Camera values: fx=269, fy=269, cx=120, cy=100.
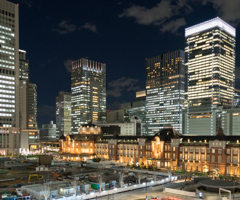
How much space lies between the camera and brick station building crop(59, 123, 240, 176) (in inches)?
3947

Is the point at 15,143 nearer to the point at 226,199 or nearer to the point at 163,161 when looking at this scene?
the point at 163,161

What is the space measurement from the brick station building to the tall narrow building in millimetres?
46040

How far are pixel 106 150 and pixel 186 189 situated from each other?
83.1 metres

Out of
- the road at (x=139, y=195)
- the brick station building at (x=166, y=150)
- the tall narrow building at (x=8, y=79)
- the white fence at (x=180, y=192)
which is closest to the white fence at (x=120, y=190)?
the road at (x=139, y=195)

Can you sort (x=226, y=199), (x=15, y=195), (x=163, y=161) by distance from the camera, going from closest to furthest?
(x=226, y=199), (x=15, y=195), (x=163, y=161)

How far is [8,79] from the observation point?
629 ft

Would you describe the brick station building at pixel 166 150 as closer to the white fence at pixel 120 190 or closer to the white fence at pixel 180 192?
the white fence at pixel 120 190

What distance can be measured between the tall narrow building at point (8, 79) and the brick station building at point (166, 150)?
46.0 meters

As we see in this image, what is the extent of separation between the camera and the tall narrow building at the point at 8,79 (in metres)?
189

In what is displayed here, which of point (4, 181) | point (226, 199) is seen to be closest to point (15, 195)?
point (4, 181)

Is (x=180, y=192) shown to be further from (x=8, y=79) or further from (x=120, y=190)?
(x=8, y=79)

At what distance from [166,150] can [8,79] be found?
12890 centimetres

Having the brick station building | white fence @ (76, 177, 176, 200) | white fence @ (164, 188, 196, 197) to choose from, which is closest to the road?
white fence @ (164, 188, 196, 197)

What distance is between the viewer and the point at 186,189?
7088 centimetres
